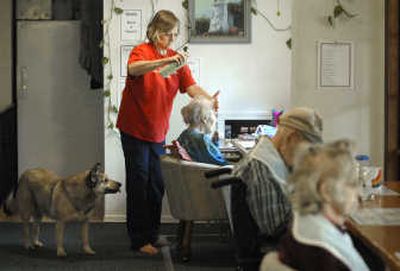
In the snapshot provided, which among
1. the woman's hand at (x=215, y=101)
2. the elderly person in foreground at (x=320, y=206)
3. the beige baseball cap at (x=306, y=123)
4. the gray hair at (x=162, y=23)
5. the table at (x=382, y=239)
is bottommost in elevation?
the table at (x=382, y=239)

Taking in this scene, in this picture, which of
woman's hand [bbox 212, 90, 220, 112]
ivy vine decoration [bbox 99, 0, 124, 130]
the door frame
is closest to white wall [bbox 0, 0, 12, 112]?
ivy vine decoration [bbox 99, 0, 124, 130]

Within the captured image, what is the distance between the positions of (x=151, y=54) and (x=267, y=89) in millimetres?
1331

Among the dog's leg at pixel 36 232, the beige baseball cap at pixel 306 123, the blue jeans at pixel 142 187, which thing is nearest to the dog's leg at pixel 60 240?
the dog's leg at pixel 36 232

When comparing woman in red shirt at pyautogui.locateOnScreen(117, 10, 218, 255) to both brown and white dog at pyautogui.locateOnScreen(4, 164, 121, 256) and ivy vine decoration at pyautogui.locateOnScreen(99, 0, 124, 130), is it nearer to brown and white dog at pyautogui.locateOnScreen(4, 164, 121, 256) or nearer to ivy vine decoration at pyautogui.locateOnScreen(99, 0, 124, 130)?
brown and white dog at pyautogui.locateOnScreen(4, 164, 121, 256)

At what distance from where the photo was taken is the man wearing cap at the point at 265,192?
2.83 meters

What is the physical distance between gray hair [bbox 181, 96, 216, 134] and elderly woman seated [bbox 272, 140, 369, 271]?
253 cm

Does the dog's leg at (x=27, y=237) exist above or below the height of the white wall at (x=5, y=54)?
below

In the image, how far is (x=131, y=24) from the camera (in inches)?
214

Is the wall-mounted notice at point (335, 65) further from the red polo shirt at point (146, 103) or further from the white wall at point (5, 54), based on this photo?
the white wall at point (5, 54)

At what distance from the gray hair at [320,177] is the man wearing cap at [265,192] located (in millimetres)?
978

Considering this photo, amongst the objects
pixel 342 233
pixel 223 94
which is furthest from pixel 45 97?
pixel 342 233

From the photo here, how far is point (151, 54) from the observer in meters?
4.46

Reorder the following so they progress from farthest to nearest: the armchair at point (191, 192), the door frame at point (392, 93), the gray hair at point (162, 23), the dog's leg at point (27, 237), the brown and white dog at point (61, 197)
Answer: the door frame at point (392, 93) → the dog's leg at point (27, 237) → the brown and white dog at point (61, 197) → the gray hair at point (162, 23) → the armchair at point (191, 192)

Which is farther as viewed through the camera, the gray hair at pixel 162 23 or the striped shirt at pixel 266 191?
the gray hair at pixel 162 23
